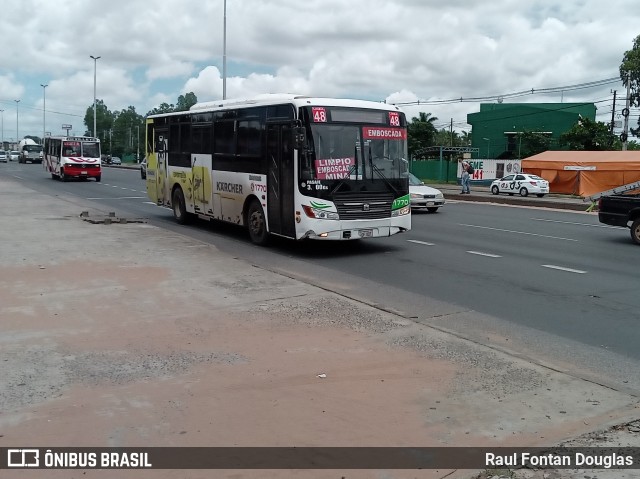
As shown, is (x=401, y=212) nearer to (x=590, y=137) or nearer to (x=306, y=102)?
(x=306, y=102)

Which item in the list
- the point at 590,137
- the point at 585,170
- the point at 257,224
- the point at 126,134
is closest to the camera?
the point at 257,224

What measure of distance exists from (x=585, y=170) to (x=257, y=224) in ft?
98.6

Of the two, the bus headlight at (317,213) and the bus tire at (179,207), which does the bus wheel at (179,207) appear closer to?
the bus tire at (179,207)

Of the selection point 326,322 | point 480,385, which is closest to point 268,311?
point 326,322

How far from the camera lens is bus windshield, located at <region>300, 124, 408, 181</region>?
493 inches

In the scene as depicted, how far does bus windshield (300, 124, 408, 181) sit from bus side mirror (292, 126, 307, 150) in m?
0.14

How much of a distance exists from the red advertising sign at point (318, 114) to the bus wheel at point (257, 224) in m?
2.57

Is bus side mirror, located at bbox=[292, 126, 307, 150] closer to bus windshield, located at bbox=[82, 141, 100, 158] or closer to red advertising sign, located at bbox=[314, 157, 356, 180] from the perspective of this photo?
red advertising sign, located at bbox=[314, 157, 356, 180]

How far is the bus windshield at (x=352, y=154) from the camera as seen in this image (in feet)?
41.1

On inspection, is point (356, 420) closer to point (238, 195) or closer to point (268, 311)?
point (268, 311)

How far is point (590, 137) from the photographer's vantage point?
178 ft

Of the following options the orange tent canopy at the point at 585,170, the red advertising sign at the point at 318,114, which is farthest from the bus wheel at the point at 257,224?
the orange tent canopy at the point at 585,170

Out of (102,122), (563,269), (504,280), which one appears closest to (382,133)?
(504,280)

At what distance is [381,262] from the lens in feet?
41.2
